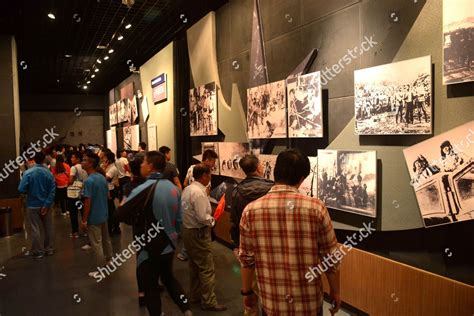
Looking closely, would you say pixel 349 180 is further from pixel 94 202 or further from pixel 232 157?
pixel 94 202

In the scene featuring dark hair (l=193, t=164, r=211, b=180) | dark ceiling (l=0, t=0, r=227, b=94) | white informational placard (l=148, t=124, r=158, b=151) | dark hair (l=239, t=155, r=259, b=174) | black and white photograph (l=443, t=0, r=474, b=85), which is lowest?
dark hair (l=193, t=164, r=211, b=180)

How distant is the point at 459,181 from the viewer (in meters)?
2.47

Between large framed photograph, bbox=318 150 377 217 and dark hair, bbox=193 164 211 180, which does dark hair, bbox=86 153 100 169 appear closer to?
dark hair, bbox=193 164 211 180

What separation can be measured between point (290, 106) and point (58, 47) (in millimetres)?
7645

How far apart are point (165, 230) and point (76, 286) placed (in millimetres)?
2173

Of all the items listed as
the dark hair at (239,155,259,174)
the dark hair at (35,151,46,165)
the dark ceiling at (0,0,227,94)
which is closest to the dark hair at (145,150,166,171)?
the dark hair at (239,155,259,174)

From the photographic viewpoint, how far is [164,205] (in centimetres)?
297

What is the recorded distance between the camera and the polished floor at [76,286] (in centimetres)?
380

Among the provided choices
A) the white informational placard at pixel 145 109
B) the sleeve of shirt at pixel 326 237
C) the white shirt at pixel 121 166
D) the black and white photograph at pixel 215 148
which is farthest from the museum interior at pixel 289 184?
the white informational placard at pixel 145 109

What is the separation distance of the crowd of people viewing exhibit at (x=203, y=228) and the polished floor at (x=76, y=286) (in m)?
0.16

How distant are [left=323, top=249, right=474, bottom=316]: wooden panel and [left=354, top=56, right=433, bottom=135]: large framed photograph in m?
1.01

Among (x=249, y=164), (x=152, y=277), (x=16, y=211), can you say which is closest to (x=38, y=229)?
(x=16, y=211)

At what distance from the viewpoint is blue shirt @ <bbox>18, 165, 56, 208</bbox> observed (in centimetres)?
534

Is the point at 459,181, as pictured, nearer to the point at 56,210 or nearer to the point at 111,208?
the point at 111,208
